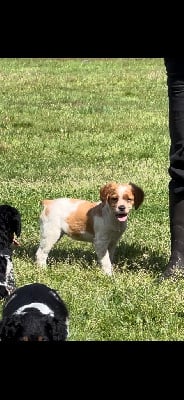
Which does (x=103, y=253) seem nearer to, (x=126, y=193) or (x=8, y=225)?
(x=126, y=193)

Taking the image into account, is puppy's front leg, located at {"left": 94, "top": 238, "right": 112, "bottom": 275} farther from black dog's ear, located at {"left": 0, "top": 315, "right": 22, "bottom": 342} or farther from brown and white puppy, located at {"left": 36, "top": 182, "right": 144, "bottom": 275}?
black dog's ear, located at {"left": 0, "top": 315, "right": 22, "bottom": 342}

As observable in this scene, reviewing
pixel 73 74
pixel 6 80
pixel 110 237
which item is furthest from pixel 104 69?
pixel 110 237

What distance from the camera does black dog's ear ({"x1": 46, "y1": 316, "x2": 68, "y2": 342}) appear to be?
3.36m

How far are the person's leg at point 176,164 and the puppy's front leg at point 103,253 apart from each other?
0.56m

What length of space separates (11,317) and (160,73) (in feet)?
63.3

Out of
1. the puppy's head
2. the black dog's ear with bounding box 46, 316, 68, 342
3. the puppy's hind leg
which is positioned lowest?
the black dog's ear with bounding box 46, 316, 68, 342

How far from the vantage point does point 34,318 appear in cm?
338

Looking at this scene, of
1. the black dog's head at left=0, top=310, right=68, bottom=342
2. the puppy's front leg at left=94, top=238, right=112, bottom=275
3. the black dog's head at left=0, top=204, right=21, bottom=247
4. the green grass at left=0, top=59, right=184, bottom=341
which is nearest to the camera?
the black dog's head at left=0, top=310, right=68, bottom=342

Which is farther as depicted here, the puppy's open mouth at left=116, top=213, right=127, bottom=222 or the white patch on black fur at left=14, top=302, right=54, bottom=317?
the puppy's open mouth at left=116, top=213, right=127, bottom=222

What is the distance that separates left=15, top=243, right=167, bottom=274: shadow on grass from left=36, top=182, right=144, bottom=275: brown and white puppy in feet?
0.40

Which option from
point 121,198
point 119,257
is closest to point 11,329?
point 121,198

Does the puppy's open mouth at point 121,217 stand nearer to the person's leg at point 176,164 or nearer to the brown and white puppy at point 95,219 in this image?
the brown and white puppy at point 95,219

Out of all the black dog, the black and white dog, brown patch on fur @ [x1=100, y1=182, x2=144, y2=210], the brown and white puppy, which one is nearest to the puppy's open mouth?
the brown and white puppy
